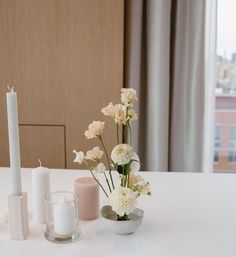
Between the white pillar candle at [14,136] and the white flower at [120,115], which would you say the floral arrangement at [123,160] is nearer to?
the white flower at [120,115]

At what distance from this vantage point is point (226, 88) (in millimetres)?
2900

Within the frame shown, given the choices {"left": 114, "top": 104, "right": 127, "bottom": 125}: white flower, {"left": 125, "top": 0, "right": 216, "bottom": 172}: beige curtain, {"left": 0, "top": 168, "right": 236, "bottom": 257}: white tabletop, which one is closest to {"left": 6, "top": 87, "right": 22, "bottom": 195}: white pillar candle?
{"left": 0, "top": 168, "right": 236, "bottom": 257}: white tabletop

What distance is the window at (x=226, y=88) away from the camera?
8.53 feet

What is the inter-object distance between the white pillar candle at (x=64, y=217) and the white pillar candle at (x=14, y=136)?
12 centimetres

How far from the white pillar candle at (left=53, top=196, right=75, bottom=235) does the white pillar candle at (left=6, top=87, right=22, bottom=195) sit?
0.38 ft

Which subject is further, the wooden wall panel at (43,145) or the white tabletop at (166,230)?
the wooden wall panel at (43,145)

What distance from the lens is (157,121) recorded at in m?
2.55

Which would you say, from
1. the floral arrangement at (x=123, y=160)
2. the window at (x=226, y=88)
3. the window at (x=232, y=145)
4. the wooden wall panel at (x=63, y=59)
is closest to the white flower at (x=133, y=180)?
the floral arrangement at (x=123, y=160)

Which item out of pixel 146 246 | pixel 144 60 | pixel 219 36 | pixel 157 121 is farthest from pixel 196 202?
pixel 219 36

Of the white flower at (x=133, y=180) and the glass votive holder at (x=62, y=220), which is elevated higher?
the white flower at (x=133, y=180)

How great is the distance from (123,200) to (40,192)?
301 millimetres

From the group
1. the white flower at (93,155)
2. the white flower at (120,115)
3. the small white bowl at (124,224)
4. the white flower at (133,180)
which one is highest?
the white flower at (120,115)

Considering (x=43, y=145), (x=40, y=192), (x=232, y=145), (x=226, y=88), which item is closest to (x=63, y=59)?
(x=43, y=145)

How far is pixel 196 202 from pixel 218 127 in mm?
2268
